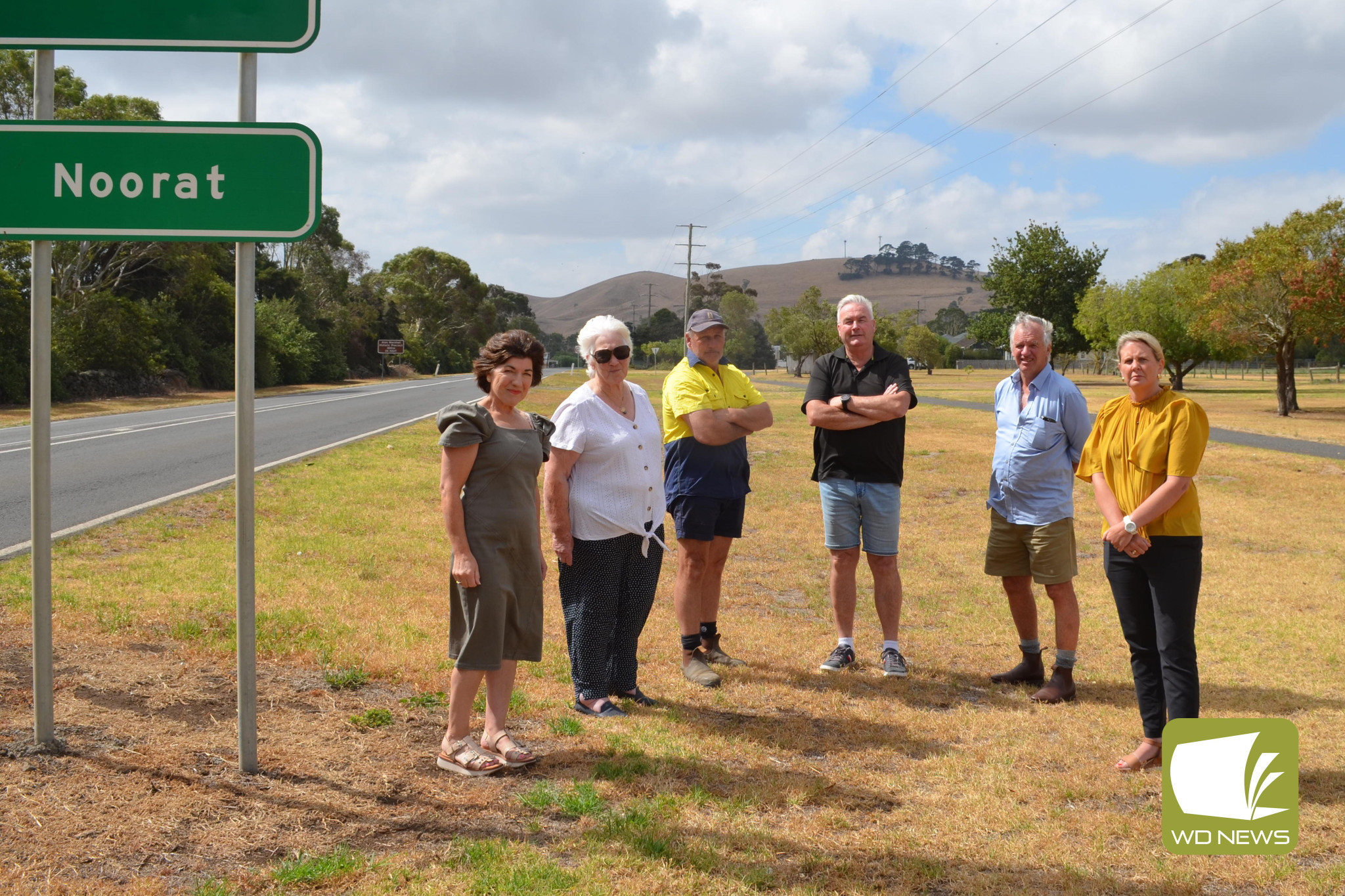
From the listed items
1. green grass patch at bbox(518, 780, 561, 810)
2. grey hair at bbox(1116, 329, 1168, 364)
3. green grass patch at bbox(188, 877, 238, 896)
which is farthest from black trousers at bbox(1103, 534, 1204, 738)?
green grass patch at bbox(188, 877, 238, 896)

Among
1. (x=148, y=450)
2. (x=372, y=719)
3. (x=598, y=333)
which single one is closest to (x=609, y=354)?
(x=598, y=333)

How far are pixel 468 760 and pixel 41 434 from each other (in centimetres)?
206

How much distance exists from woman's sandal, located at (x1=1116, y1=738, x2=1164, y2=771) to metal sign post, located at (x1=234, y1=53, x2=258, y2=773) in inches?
140

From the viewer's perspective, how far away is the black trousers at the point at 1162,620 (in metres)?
4.30

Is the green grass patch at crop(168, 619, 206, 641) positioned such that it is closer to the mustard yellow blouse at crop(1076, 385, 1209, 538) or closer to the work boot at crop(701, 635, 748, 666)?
the work boot at crop(701, 635, 748, 666)

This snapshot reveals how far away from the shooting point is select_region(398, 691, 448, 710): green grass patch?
4.98 m

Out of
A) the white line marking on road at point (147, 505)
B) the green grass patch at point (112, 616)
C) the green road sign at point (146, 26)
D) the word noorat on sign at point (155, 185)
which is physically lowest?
the green grass patch at point (112, 616)

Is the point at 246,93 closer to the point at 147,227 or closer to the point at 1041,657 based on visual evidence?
the point at 147,227

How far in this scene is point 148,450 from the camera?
16.2 metres

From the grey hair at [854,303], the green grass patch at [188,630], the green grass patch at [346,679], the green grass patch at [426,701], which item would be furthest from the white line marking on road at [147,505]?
the grey hair at [854,303]

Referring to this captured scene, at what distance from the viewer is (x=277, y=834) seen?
353cm

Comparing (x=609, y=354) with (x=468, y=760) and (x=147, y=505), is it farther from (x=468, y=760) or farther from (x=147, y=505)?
(x=147, y=505)

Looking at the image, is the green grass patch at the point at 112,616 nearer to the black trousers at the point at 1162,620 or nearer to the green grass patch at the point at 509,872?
the green grass patch at the point at 509,872

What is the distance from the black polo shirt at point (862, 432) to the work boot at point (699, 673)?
1225 mm
